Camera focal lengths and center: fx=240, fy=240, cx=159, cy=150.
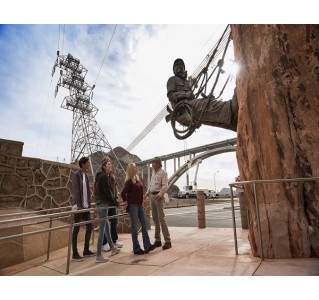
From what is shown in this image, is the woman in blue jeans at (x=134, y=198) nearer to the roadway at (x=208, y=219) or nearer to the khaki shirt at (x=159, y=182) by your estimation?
the khaki shirt at (x=159, y=182)

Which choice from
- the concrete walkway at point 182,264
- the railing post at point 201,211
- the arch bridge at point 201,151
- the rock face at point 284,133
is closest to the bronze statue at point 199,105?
the rock face at point 284,133

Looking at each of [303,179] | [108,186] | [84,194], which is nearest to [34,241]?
[84,194]

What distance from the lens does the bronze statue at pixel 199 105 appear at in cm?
456

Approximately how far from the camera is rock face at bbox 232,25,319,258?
2.62m

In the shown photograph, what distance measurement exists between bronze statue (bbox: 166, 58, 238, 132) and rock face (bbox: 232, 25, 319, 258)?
1.47 m

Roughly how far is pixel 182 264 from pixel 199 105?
3216 mm

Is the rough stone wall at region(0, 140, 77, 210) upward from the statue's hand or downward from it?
downward

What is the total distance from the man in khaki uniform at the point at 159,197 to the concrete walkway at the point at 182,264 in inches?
8.8

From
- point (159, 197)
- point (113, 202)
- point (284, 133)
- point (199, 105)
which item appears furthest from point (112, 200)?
point (199, 105)

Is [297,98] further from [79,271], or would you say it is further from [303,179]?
[79,271]

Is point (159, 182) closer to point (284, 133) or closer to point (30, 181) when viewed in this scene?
point (284, 133)

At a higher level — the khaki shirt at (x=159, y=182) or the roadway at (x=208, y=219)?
the khaki shirt at (x=159, y=182)

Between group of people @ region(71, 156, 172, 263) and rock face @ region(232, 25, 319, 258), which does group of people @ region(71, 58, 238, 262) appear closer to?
group of people @ region(71, 156, 172, 263)

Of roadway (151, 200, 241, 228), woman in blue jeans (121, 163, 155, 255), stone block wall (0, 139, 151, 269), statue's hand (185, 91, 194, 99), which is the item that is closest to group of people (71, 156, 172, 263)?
woman in blue jeans (121, 163, 155, 255)
